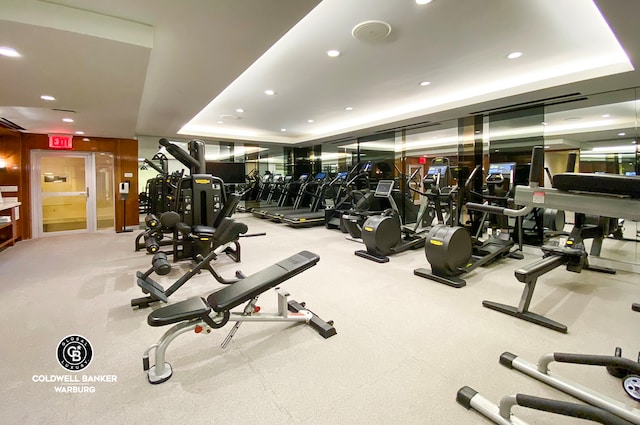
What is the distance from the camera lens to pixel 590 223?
181 inches

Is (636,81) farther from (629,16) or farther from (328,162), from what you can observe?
(328,162)

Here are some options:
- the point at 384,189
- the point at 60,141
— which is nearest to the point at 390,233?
the point at 384,189

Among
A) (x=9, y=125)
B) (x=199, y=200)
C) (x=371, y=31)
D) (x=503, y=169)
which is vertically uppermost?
(x=371, y=31)

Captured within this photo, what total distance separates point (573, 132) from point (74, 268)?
36.1 feet

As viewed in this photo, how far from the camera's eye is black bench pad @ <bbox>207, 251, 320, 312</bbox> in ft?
6.70

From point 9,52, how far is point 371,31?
3516mm

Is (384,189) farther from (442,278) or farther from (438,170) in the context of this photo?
(442,278)

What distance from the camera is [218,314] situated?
2082mm

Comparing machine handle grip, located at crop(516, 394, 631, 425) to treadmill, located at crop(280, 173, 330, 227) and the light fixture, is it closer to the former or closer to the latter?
the light fixture

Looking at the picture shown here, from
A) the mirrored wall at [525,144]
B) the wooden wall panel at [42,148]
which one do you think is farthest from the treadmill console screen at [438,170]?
the wooden wall panel at [42,148]

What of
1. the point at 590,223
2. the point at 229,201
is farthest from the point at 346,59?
the point at 590,223

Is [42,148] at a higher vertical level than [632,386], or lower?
higher

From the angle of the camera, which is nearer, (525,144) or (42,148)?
(525,144)

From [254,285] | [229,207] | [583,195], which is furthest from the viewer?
[229,207]
